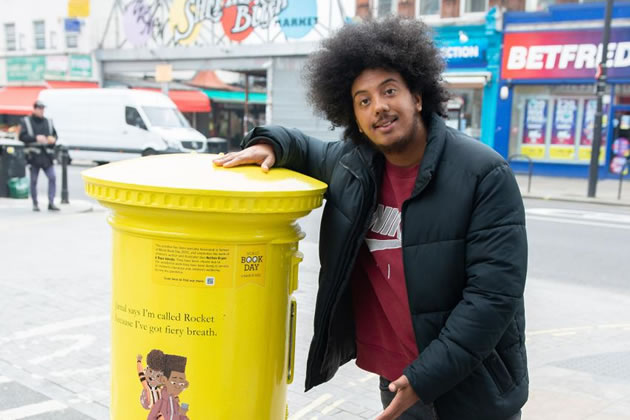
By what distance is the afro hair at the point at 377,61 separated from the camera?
2.02 m

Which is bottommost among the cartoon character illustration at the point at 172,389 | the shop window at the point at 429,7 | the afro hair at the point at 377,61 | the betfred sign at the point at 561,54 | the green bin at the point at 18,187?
the green bin at the point at 18,187

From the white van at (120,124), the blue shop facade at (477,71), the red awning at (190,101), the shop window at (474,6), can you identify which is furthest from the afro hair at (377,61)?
the red awning at (190,101)

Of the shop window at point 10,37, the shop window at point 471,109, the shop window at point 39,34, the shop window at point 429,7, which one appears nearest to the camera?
the shop window at point 471,109

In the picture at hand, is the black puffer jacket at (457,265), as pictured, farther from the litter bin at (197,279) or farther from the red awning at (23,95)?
the red awning at (23,95)

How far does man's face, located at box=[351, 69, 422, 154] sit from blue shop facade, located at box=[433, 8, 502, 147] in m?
→ 18.3

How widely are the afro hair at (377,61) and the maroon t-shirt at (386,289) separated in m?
0.27

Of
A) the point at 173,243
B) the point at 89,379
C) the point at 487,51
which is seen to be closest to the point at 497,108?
the point at 487,51

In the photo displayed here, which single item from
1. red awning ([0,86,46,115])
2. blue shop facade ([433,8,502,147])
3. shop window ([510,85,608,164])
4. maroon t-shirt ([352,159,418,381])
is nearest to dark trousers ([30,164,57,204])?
maroon t-shirt ([352,159,418,381])

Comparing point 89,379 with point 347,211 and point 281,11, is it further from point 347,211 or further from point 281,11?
point 281,11

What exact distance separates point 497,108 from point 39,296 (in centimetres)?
1741

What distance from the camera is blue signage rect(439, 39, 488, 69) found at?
20.7 m

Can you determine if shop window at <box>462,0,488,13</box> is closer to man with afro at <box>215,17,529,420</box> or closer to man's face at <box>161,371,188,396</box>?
man with afro at <box>215,17,529,420</box>

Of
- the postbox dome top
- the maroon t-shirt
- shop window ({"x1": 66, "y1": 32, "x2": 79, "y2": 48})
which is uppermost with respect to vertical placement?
shop window ({"x1": 66, "y1": 32, "x2": 79, "y2": 48})

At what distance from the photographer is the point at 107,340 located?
476 cm
